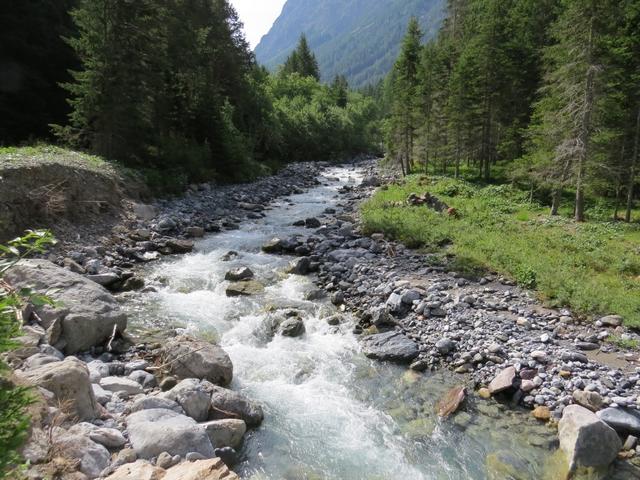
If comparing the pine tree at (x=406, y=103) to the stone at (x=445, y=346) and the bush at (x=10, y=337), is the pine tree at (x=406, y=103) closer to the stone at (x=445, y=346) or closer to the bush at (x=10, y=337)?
the stone at (x=445, y=346)

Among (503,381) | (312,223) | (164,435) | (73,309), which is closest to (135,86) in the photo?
(312,223)

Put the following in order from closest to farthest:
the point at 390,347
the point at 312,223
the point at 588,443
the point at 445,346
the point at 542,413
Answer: the point at 588,443, the point at 542,413, the point at 445,346, the point at 390,347, the point at 312,223

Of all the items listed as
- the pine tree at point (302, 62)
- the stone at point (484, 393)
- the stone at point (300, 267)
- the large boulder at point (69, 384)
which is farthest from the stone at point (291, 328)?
the pine tree at point (302, 62)

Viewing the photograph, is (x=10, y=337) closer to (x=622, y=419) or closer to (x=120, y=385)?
(x=120, y=385)

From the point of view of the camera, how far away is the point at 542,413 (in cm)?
785

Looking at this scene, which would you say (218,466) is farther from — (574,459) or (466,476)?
(574,459)

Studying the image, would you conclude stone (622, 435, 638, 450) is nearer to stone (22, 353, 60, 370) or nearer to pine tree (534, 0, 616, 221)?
stone (22, 353, 60, 370)

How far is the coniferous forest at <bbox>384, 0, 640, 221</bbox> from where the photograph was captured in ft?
71.5

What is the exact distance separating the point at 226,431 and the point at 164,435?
1136 millimetres

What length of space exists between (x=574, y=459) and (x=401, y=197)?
21751mm

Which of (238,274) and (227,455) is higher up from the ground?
(238,274)

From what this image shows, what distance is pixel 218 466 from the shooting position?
5.14 metres

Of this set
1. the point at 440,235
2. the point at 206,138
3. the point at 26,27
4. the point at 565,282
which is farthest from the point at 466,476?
the point at 26,27

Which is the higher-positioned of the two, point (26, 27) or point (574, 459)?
point (26, 27)
